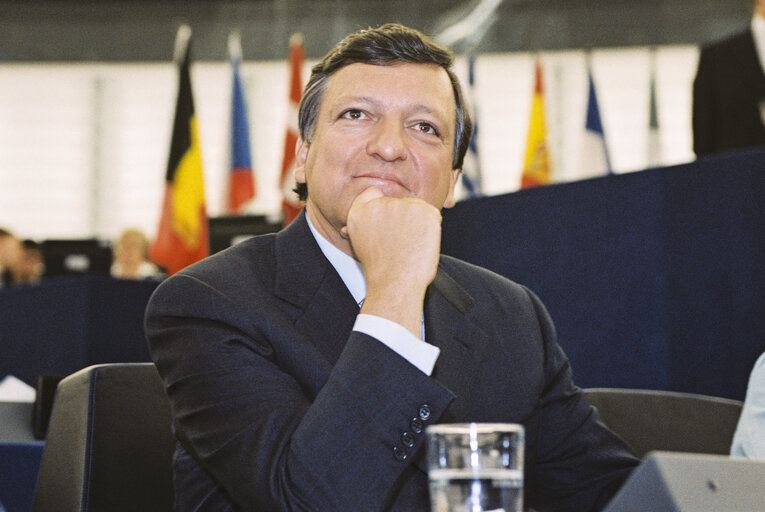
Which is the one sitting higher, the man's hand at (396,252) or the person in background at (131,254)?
the man's hand at (396,252)

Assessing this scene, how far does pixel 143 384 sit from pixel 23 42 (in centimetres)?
855

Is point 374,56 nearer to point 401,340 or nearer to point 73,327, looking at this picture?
point 401,340

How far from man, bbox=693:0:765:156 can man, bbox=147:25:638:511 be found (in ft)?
8.52

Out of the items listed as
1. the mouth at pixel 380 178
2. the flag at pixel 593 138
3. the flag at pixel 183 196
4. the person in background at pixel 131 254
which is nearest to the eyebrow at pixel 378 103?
the mouth at pixel 380 178

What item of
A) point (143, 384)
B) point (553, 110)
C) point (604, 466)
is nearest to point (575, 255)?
point (604, 466)

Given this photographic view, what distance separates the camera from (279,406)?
1181 millimetres

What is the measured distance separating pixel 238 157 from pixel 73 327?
3206mm

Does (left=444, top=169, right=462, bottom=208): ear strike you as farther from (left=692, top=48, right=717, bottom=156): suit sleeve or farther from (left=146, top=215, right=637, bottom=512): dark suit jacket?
(left=692, top=48, right=717, bottom=156): suit sleeve

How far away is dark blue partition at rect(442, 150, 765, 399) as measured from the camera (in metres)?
2.33

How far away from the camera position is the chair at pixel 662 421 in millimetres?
1672

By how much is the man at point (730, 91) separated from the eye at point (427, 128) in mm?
2767

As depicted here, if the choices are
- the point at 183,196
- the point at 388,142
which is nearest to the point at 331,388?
the point at 388,142

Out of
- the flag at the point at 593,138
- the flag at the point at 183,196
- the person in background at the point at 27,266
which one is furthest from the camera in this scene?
the person in background at the point at 27,266

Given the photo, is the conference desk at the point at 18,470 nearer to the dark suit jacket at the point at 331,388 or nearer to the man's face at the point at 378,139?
the dark suit jacket at the point at 331,388
